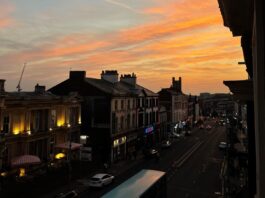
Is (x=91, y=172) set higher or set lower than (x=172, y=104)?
lower

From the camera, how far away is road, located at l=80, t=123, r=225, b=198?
37.6 m

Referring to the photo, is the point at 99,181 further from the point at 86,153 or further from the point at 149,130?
the point at 149,130

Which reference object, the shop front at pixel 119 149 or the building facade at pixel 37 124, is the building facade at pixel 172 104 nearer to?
the shop front at pixel 119 149

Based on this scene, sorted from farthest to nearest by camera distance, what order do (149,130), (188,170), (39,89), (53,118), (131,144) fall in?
1. (149,130)
2. (131,144)
3. (188,170)
4. (39,89)
5. (53,118)

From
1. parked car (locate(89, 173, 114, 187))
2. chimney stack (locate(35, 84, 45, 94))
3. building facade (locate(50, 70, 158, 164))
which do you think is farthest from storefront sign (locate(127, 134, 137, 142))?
parked car (locate(89, 173, 114, 187))

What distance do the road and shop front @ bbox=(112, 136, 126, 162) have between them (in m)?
4.54

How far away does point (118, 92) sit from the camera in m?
61.1

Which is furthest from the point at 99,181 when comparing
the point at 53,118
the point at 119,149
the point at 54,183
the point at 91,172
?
the point at 119,149

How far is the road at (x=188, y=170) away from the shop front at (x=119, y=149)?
454 centimetres

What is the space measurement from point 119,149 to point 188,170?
15.3 metres

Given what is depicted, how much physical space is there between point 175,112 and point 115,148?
174ft

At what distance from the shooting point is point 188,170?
50.4 m

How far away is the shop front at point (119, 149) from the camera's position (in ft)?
192

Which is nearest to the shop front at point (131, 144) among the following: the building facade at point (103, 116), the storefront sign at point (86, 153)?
the building facade at point (103, 116)
